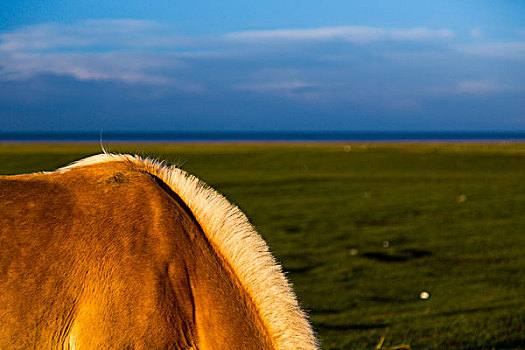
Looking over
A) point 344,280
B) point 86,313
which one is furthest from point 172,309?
point 344,280

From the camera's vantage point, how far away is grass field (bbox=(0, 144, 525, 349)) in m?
9.98

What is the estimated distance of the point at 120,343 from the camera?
2.87 metres

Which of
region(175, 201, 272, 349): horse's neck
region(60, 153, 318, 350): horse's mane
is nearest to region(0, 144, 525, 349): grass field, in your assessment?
region(60, 153, 318, 350): horse's mane

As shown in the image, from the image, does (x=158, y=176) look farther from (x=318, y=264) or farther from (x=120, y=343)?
(x=318, y=264)

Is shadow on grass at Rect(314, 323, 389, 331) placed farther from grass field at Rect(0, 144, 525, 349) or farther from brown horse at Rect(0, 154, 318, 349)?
brown horse at Rect(0, 154, 318, 349)

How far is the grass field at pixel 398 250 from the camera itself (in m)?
9.98

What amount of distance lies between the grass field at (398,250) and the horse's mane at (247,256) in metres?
0.27

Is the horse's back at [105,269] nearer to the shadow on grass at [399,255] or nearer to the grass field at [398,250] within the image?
the grass field at [398,250]

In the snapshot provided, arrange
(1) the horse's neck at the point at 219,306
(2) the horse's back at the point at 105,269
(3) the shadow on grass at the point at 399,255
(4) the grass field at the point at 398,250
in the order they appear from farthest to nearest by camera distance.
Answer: (3) the shadow on grass at the point at 399,255, (4) the grass field at the point at 398,250, (1) the horse's neck at the point at 219,306, (2) the horse's back at the point at 105,269

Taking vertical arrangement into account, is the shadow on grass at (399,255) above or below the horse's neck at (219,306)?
above

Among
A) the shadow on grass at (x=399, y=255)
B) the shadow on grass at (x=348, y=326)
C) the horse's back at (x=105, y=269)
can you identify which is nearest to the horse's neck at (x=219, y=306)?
the horse's back at (x=105, y=269)

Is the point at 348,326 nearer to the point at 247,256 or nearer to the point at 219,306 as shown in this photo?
the point at 247,256

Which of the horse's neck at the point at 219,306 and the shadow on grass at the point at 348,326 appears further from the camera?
the shadow on grass at the point at 348,326

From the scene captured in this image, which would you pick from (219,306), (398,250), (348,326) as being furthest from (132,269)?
(398,250)
